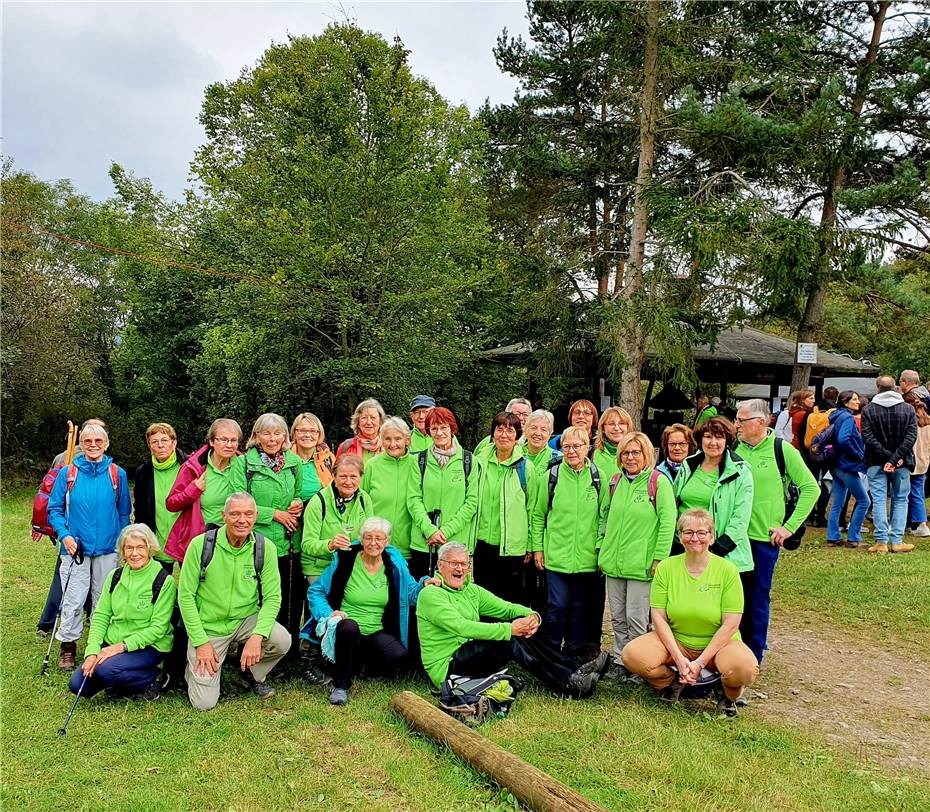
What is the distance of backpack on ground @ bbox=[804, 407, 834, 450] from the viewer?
9.96 metres

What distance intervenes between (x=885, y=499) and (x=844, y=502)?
614 mm

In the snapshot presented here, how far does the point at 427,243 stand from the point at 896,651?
963 centimetres

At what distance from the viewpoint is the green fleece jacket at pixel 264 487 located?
5367 millimetres

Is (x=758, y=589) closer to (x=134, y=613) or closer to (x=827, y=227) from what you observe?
(x=134, y=613)

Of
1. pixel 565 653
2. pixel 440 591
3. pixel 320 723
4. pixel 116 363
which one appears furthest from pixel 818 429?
pixel 116 363

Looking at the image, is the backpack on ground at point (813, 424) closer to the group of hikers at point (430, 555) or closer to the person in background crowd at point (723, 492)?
the group of hikers at point (430, 555)

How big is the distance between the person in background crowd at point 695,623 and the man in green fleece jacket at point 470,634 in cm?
41

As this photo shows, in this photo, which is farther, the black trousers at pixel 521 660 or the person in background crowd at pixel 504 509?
the person in background crowd at pixel 504 509

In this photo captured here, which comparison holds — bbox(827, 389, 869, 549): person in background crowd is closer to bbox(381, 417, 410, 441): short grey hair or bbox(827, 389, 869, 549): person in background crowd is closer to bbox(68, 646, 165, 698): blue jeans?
bbox(381, 417, 410, 441): short grey hair

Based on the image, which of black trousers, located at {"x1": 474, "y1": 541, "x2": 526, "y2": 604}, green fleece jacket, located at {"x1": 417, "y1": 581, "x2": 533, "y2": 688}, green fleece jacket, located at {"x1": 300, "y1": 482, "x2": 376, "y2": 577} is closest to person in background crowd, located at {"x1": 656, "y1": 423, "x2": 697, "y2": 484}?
black trousers, located at {"x1": 474, "y1": 541, "x2": 526, "y2": 604}

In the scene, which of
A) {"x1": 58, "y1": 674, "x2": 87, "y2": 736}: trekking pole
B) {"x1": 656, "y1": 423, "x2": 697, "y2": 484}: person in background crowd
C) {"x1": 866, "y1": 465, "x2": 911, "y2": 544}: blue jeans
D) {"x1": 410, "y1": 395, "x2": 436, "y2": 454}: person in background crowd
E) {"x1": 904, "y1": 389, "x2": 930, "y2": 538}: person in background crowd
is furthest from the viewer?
{"x1": 904, "y1": 389, "x2": 930, "y2": 538}: person in background crowd

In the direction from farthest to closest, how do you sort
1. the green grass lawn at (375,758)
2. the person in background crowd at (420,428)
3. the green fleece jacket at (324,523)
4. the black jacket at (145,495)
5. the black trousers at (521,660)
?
the person in background crowd at (420,428) < the black jacket at (145,495) < the green fleece jacket at (324,523) < the black trousers at (521,660) < the green grass lawn at (375,758)

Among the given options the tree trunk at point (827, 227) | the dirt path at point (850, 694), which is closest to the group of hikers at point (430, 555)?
the dirt path at point (850, 694)

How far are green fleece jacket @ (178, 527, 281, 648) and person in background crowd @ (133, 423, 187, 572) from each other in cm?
82
